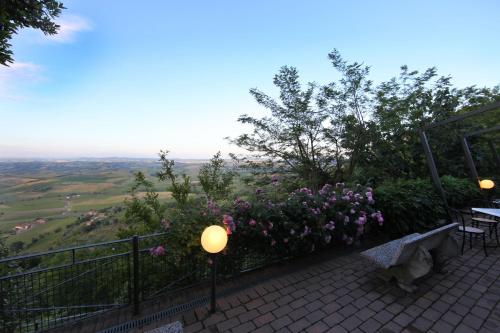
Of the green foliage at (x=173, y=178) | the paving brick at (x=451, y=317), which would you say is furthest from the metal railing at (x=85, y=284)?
the green foliage at (x=173, y=178)

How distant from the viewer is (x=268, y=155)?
773cm

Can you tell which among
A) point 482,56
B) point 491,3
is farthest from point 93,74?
point 482,56

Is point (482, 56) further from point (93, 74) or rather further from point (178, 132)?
point (178, 132)

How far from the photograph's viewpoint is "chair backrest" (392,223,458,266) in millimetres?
2512

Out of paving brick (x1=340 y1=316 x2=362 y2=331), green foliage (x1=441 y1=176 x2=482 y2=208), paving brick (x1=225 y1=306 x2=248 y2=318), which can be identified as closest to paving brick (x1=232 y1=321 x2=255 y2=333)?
paving brick (x1=225 y1=306 x2=248 y2=318)

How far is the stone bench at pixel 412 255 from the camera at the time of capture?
8.57ft

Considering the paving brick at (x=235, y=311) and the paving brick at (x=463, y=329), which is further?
the paving brick at (x=235, y=311)

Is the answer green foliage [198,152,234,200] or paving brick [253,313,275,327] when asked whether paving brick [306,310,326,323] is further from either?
green foliage [198,152,234,200]

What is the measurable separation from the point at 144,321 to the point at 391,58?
967cm

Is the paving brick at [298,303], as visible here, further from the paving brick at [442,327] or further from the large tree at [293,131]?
the large tree at [293,131]

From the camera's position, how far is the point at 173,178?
642 cm

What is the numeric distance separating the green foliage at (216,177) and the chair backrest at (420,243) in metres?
4.47

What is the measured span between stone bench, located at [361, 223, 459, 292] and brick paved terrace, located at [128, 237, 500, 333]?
169 mm

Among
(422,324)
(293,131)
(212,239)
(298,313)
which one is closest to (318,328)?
(298,313)
